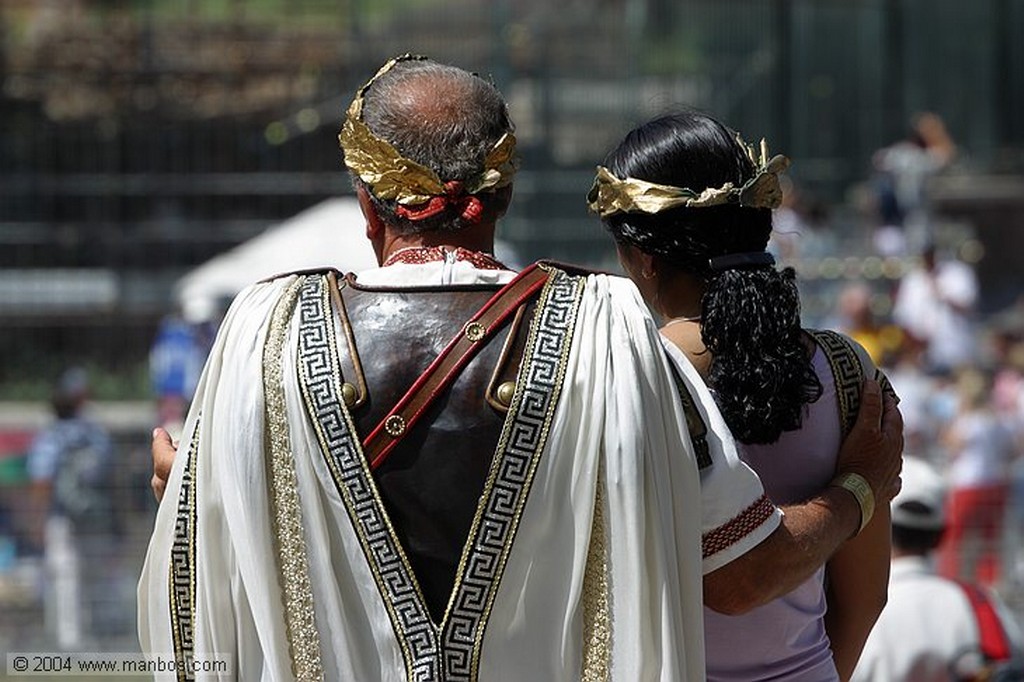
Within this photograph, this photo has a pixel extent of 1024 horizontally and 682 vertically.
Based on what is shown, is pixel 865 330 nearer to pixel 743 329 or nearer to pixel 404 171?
pixel 743 329

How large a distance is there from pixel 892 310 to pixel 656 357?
43.8 feet

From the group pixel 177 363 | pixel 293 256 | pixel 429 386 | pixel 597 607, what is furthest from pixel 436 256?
pixel 177 363

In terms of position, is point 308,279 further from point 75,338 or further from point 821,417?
point 75,338

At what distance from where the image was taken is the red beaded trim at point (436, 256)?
3.05 meters

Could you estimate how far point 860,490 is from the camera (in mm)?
3193

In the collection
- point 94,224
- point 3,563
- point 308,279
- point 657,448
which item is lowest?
point 3,563

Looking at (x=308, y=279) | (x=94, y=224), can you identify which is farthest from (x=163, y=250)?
(x=308, y=279)

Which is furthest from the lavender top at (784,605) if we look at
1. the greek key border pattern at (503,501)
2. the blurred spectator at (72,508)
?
the blurred spectator at (72,508)

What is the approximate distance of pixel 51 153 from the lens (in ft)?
56.5

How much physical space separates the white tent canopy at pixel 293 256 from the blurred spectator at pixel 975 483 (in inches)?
131

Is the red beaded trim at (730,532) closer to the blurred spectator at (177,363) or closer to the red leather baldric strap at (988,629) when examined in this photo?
the red leather baldric strap at (988,629)

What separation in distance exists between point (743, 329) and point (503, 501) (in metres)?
0.56

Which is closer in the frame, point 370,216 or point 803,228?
point 370,216

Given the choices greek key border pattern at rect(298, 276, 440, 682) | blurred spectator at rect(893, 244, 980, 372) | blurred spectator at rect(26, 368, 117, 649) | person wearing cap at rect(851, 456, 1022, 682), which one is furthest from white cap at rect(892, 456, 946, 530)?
blurred spectator at rect(893, 244, 980, 372)
